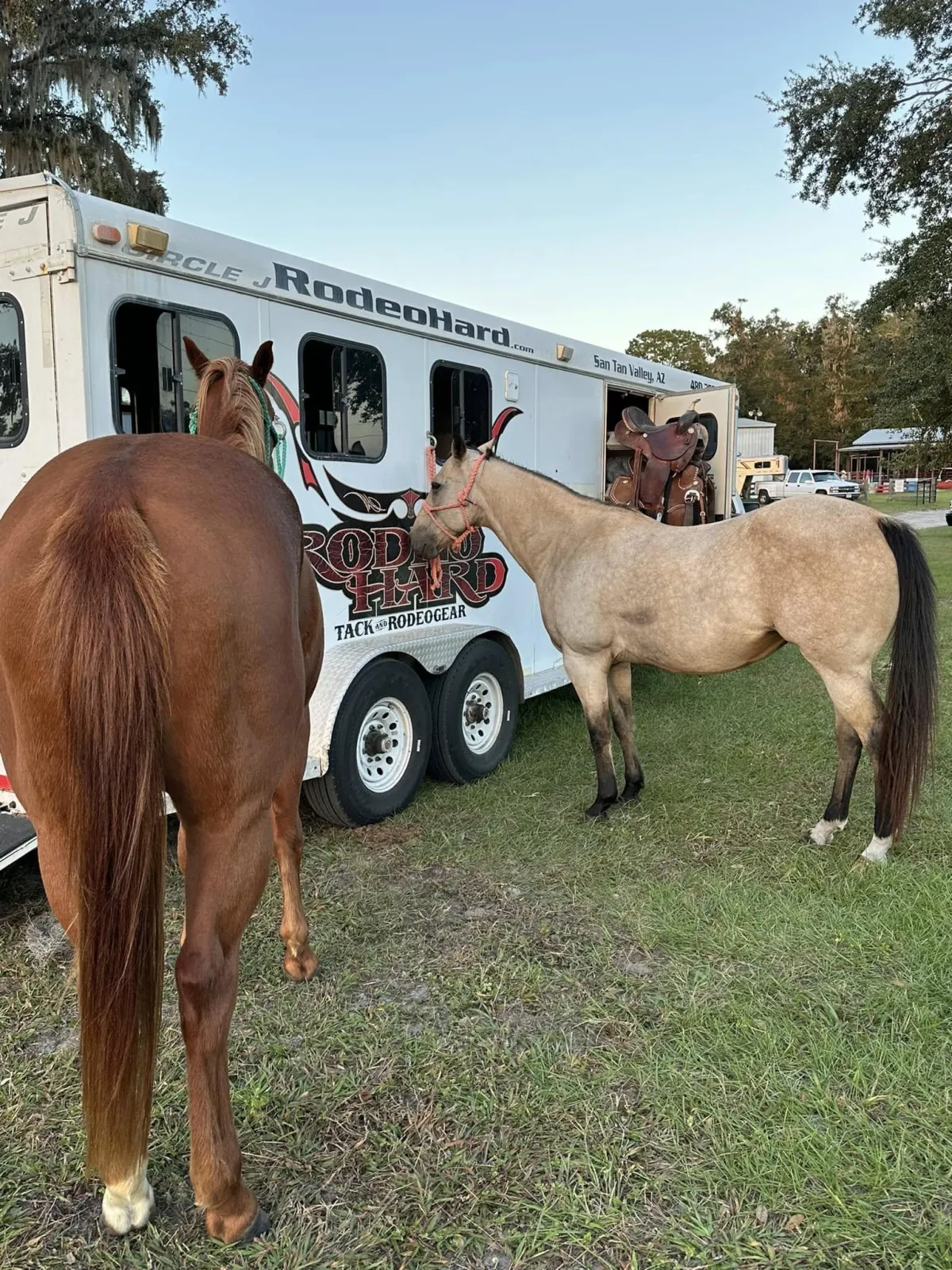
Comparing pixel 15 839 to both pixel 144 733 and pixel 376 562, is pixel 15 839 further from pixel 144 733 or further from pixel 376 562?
pixel 376 562

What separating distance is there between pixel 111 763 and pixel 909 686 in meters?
3.58

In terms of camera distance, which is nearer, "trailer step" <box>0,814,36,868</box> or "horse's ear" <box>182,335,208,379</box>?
"horse's ear" <box>182,335,208,379</box>

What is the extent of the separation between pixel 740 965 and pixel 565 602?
2.32 m

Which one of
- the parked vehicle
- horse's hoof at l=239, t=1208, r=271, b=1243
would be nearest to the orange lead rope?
horse's hoof at l=239, t=1208, r=271, b=1243

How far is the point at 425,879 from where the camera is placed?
3959 mm

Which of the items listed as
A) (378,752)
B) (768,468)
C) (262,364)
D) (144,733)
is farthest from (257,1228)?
(768,468)

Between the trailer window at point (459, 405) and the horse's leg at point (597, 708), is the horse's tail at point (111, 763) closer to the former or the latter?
the horse's leg at point (597, 708)

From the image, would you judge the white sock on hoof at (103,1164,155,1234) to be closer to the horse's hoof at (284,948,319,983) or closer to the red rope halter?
the horse's hoof at (284,948,319,983)

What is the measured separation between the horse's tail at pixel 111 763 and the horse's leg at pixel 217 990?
0.29ft

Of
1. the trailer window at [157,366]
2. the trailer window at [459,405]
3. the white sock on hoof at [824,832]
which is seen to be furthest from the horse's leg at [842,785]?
the trailer window at [157,366]

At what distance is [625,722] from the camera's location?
511cm

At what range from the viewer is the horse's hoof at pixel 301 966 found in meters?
3.11

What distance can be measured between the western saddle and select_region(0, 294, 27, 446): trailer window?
4.40 m

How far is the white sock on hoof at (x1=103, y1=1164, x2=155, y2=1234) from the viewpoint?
1954 mm
